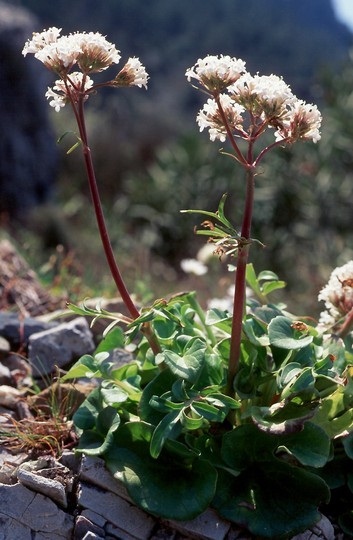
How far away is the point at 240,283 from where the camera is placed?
2176 millimetres

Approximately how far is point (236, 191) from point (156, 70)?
18.5 metres

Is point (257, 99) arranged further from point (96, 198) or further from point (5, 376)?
point (5, 376)

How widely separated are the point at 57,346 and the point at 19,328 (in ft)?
1.11

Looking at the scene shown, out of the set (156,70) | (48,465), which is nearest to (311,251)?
(48,465)

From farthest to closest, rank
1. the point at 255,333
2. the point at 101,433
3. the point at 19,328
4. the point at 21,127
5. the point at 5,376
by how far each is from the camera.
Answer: the point at 21,127 → the point at 19,328 → the point at 5,376 → the point at 255,333 → the point at 101,433

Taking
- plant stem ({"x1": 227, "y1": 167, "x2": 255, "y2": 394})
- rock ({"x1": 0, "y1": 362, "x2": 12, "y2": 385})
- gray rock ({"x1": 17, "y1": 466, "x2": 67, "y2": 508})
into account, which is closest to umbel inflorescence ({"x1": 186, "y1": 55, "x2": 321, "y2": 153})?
plant stem ({"x1": 227, "y1": 167, "x2": 255, "y2": 394})

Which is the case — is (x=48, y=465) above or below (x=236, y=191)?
below

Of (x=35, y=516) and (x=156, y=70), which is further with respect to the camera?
(x=156, y=70)

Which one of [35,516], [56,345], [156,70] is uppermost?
[156,70]

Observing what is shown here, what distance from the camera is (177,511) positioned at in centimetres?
207

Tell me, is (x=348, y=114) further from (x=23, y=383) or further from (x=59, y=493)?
(x=59, y=493)

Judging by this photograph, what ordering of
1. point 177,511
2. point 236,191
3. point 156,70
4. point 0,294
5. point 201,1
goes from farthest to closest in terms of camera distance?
1. point 201,1
2. point 156,70
3. point 236,191
4. point 0,294
5. point 177,511

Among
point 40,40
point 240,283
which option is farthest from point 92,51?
point 240,283

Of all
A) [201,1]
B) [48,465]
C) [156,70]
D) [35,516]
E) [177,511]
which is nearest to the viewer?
[177,511]
